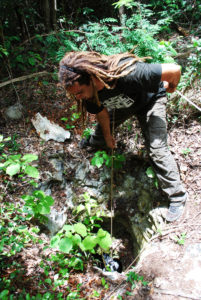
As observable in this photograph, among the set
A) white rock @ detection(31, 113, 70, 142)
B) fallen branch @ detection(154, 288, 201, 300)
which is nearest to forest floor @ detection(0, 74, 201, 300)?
fallen branch @ detection(154, 288, 201, 300)

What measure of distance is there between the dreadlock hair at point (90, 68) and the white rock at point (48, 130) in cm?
186

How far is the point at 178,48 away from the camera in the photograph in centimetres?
411

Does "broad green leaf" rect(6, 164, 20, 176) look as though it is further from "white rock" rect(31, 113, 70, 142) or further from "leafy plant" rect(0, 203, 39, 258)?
"white rock" rect(31, 113, 70, 142)

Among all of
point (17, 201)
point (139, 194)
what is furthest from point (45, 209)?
point (139, 194)

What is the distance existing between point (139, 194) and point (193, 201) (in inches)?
38.1

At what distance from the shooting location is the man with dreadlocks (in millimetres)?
2021

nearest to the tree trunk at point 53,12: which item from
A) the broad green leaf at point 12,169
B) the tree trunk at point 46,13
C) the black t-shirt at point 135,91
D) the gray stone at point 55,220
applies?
the tree trunk at point 46,13

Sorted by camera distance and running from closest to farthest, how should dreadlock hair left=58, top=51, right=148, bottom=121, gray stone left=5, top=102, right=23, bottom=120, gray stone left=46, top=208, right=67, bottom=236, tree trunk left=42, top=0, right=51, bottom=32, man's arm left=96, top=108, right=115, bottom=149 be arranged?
dreadlock hair left=58, top=51, right=148, bottom=121, man's arm left=96, top=108, right=115, bottom=149, gray stone left=46, top=208, right=67, bottom=236, gray stone left=5, top=102, right=23, bottom=120, tree trunk left=42, top=0, right=51, bottom=32

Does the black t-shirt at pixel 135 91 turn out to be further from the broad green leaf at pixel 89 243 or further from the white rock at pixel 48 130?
the broad green leaf at pixel 89 243

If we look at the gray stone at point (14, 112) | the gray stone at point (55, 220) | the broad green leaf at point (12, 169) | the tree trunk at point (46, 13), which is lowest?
the gray stone at point (55, 220)

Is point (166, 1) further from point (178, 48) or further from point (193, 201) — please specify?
point (193, 201)

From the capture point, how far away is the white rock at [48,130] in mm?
3789

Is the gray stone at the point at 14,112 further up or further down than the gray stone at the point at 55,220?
further up

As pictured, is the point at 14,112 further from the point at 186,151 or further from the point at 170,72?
the point at 186,151
